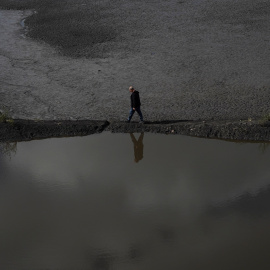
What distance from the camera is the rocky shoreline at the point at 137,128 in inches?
489

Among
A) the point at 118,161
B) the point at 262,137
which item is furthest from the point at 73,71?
the point at 262,137

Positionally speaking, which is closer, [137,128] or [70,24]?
[137,128]

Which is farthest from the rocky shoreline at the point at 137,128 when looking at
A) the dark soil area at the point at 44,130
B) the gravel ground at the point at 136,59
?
the gravel ground at the point at 136,59

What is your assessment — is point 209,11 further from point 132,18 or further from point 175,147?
point 175,147

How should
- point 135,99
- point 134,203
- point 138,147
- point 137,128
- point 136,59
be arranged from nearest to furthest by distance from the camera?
1. point 134,203
2. point 138,147
3. point 135,99
4. point 137,128
5. point 136,59

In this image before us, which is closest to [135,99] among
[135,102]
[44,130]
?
[135,102]

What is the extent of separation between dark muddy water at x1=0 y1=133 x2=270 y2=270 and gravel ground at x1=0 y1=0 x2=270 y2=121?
1.63m

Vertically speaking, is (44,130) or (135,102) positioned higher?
(135,102)

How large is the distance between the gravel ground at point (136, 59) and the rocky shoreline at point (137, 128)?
0.49 m

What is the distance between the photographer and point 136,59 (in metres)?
17.5

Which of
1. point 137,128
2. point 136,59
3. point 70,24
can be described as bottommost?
point 137,128

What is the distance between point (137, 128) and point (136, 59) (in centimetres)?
528

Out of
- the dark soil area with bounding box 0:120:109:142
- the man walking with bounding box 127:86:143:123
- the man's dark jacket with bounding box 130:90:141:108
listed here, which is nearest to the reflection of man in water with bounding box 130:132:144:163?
the man walking with bounding box 127:86:143:123

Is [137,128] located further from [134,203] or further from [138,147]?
[134,203]
